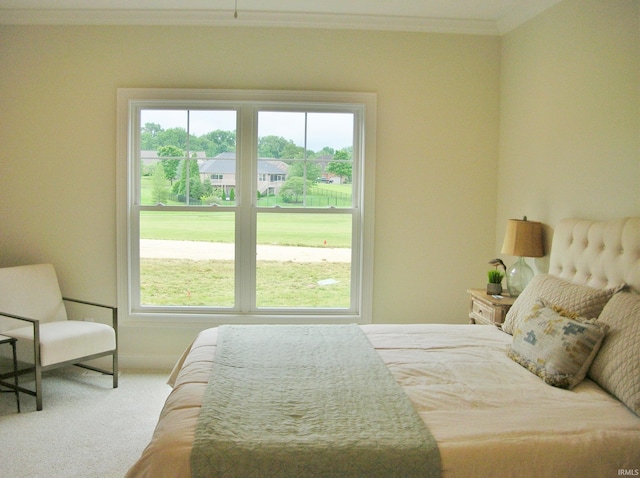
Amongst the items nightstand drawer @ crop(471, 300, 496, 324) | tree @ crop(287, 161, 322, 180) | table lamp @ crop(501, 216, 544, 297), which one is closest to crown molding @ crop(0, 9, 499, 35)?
tree @ crop(287, 161, 322, 180)

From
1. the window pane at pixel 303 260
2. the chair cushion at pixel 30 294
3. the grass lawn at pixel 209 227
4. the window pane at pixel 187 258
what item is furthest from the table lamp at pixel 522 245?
the chair cushion at pixel 30 294

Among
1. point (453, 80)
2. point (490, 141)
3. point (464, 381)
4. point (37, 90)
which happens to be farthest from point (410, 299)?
point (37, 90)

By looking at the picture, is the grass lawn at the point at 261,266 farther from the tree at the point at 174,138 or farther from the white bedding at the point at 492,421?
the white bedding at the point at 492,421

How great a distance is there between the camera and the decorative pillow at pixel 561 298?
258 centimetres

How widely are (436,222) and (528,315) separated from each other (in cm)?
183

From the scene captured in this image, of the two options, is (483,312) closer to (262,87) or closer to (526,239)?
(526,239)

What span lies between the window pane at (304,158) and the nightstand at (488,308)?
132 centimetres

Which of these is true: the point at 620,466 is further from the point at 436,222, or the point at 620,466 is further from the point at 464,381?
the point at 436,222

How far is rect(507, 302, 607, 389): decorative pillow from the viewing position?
7.54 feet

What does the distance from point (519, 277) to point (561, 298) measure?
0.97 metres

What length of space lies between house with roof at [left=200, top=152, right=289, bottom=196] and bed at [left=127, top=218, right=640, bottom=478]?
165 cm

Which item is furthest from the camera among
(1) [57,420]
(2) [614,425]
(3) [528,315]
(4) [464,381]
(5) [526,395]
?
(1) [57,420]

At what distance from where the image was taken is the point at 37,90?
14.0 ft

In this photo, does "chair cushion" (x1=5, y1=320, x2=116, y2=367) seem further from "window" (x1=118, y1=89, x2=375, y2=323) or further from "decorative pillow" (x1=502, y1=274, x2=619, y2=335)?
"decorative pillow" (x1=502, y1=274, x2=619, y2=335)
